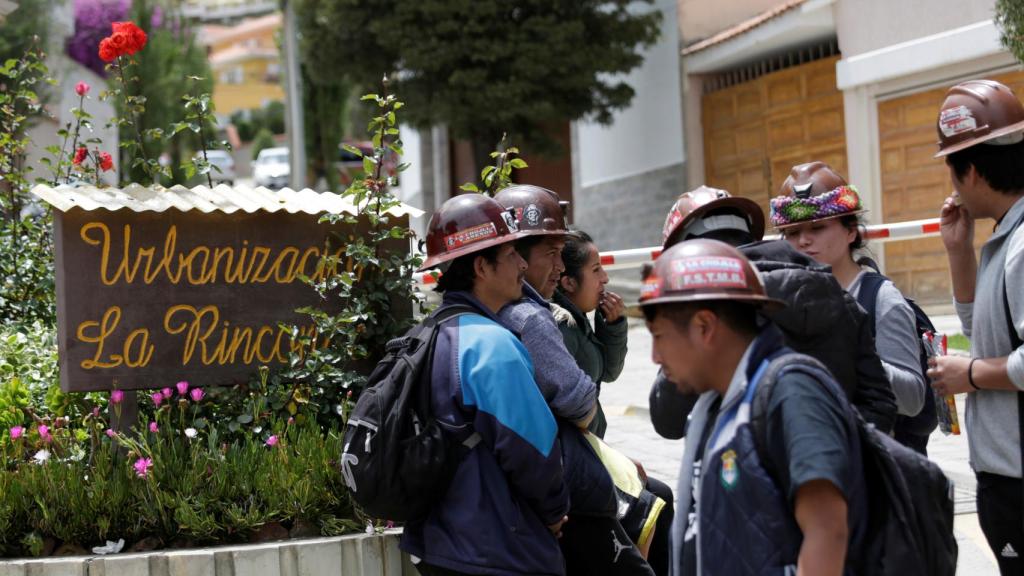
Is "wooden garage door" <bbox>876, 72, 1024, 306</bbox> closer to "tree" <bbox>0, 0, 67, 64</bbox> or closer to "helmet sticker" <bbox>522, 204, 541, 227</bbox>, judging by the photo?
"helmet sticker" <bbox>522, 204, 541, 227</bbox>

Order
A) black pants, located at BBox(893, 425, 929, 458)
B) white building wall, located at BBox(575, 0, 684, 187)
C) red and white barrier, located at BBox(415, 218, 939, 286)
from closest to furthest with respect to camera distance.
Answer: black pants, located at BBox(893, 425, 929, 458)
red and white barrier, located at BBox(415, 218, 939, 286)
white building wall, located at BBox(575, 0, 684, 187)

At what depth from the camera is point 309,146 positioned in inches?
1373

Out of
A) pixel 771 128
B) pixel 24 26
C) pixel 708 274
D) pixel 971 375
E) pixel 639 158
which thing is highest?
pixel 24 26

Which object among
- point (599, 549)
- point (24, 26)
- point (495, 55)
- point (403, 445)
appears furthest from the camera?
point (24, 26)

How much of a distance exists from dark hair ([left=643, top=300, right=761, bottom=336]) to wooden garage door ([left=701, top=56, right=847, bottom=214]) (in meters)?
14.8

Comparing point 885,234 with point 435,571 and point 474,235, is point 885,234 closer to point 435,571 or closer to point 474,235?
point 474,235

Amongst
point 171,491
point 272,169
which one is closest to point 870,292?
point 171,491

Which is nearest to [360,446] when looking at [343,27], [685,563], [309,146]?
[685,563]

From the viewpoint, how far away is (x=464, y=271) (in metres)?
3.71

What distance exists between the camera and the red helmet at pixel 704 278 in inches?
95.9

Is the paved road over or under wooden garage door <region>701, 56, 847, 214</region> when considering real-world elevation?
under

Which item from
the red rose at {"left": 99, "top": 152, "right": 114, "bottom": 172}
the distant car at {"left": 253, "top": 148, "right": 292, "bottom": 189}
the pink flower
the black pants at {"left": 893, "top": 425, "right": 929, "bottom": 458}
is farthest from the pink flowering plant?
the distant car at {"left": 253, "top": 148, "right": 292, "bottom": 189}

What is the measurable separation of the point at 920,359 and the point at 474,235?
1.34m

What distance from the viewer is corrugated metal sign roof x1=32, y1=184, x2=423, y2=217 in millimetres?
4680
